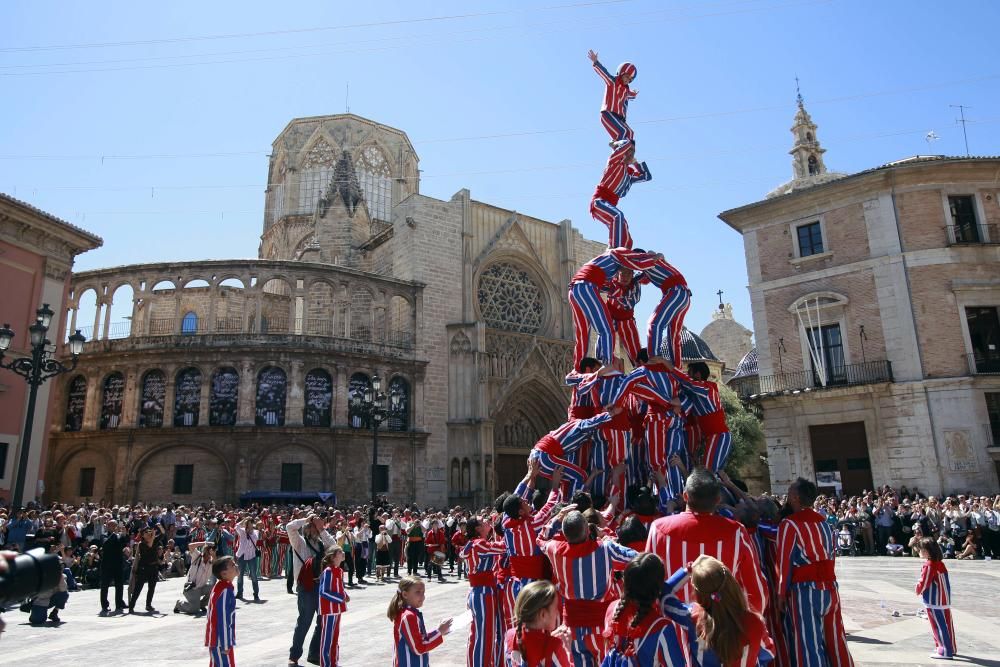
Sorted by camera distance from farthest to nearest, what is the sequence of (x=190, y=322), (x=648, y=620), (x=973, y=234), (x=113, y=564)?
1. (x=190, y=322)
2. (x=973, y=234)
3. (x=113, y=564)
4. (x=648, y=620)

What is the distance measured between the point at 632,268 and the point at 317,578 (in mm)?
5128

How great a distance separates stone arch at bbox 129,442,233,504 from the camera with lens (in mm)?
24939

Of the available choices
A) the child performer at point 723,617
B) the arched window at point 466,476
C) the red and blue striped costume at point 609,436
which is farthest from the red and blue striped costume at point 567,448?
the arched window at point 466,476

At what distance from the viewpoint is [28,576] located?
266 cm

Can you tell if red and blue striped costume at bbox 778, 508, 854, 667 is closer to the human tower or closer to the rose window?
the human tower

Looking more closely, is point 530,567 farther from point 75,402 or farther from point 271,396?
point 75,402

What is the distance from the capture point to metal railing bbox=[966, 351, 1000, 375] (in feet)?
68.6

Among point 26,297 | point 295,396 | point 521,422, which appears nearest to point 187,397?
point 295,396

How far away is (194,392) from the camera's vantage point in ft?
88.8

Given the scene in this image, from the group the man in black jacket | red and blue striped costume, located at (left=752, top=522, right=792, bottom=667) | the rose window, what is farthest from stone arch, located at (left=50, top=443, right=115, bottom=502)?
red and blue striped costume, located at (left=752, top=522, right=792, bottom=667)

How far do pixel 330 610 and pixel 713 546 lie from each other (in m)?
4.22

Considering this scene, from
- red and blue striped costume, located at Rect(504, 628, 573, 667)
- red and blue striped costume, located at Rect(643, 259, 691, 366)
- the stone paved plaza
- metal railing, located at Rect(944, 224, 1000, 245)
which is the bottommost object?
the stone paved plaza

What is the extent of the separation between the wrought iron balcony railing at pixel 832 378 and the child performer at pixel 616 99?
1570cm

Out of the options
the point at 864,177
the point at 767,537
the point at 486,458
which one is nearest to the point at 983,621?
the point at 767,537
